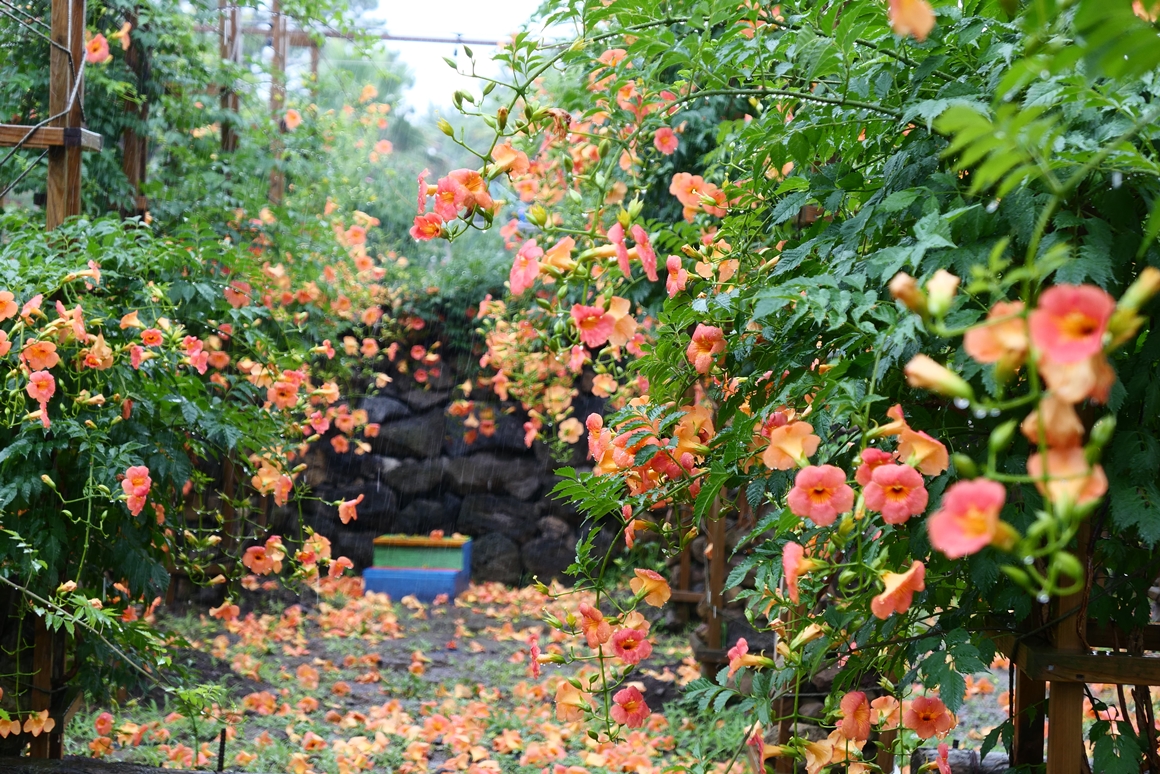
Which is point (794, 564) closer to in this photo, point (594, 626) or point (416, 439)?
point (594, 626)

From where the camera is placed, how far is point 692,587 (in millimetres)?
5113

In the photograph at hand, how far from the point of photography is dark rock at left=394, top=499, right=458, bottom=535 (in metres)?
6.31

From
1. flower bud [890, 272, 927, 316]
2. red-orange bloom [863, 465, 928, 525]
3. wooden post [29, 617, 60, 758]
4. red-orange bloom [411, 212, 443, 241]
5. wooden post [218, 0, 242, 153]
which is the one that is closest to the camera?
flower bud [890, 272, 927, 316]

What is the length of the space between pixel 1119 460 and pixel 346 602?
198 inches

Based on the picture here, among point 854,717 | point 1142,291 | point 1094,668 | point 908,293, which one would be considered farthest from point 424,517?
point 1142,291

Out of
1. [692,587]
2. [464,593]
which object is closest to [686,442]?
[692,587]

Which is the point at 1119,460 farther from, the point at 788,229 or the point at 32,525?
the point at 32,525

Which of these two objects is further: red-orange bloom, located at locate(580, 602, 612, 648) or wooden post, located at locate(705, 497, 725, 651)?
wooden post, located at locate(705, 497, 725, 651)

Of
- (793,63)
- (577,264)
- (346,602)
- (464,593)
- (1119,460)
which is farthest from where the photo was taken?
(464,593)

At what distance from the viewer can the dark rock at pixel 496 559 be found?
613cm

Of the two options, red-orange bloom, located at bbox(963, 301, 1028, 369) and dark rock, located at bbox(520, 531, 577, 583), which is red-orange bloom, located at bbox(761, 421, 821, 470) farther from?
dark rock, located at bbox(520, 531, 577, 583)

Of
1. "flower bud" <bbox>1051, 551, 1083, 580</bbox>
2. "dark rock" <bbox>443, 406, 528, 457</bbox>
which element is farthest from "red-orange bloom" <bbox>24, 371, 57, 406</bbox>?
"dark rock" <bbox>443, 406, 528, 457</bbox>

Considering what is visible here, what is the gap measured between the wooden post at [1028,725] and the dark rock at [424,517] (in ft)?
16.4

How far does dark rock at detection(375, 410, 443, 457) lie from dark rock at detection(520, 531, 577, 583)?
3.02 feet
